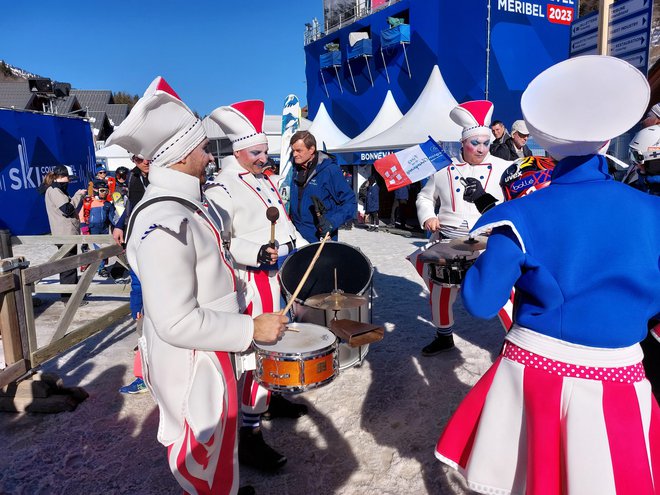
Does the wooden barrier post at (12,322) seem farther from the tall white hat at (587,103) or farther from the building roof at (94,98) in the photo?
the building roof at (94,98)

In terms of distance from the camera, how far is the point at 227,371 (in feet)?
5.94

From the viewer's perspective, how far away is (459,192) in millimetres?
3949

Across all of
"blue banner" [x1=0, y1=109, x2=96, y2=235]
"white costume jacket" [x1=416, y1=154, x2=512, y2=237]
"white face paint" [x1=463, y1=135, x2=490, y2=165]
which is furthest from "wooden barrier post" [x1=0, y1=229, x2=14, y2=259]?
"blue banner" [x1=0, y1=109, x2=96, y2=235]

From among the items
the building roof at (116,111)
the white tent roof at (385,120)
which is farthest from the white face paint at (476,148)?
the building roof at (116,111)

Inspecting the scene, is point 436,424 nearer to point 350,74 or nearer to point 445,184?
point 445,184

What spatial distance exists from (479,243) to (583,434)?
71.7 inches

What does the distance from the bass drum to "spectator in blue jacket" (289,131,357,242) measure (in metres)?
0.86

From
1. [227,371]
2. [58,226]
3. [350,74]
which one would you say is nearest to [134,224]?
[227,371]

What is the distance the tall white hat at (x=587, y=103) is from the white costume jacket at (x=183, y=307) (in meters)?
1.15

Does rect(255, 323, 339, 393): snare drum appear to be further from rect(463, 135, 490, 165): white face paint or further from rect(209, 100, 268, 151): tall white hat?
rect(463, 135, 490, 165): white face paint

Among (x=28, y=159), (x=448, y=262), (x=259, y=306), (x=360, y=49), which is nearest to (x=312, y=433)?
(x=259, y=306)

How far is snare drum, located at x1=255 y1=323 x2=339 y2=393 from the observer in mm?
2080

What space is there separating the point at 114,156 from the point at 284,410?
2194 centimetres

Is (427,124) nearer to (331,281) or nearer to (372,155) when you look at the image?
(372,155)
